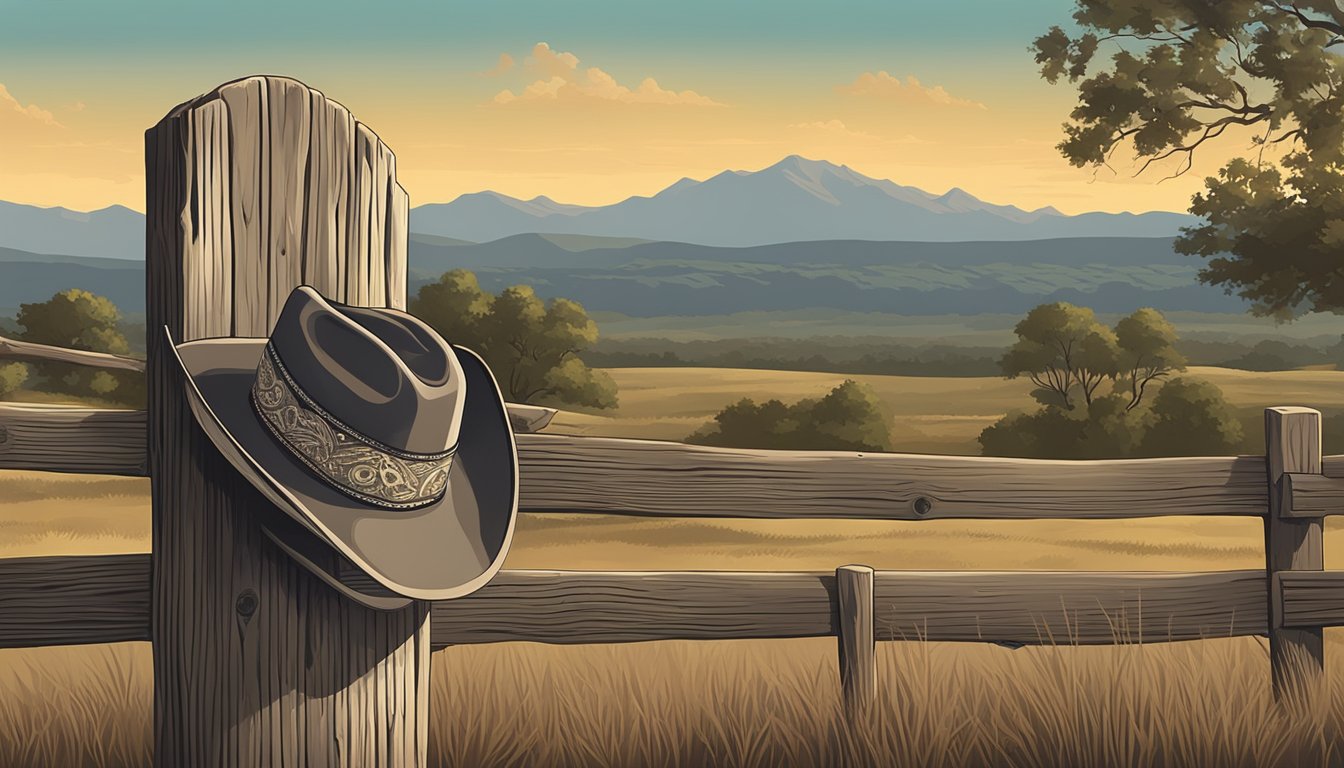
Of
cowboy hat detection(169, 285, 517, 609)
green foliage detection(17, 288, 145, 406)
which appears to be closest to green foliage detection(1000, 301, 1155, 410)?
green foliage detection(17, 288, 145, 406)

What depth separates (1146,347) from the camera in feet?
86.3

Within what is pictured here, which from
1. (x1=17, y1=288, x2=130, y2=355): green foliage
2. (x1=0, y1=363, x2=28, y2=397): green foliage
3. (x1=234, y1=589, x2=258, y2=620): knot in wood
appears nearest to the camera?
(x1=234, y1=589, x2=258, y2=620): knot in wood

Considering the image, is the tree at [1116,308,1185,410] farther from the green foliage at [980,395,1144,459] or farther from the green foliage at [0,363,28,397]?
the green foliage at [0,363,28,397]

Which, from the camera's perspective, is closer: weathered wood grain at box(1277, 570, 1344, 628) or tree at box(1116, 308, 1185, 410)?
weathered wood grain at box(1277, 570, 1344, 628)

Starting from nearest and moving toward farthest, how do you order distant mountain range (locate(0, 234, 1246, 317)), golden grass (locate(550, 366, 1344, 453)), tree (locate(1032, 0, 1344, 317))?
1. tree (locate(1032, 0, 1344, 317))
2. golden grass (locate(550, 366, 1344, 453))
3. distant mountain range (locate(0, 234, 1246, 317))

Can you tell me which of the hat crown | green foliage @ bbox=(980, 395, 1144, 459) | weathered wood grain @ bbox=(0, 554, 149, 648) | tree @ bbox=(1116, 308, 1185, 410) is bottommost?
green foliage @ bbox=(980, 395, 1144, 459)

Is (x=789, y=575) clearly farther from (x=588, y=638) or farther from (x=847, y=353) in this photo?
(x=847, y=353)

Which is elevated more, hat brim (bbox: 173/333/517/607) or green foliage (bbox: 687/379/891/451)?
hat brim (bbox: 173/333/517/607)

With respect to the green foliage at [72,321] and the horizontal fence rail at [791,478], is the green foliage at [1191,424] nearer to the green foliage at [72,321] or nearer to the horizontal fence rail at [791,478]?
the horizontal fence rail at [791,478]

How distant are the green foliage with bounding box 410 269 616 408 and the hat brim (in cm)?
2113

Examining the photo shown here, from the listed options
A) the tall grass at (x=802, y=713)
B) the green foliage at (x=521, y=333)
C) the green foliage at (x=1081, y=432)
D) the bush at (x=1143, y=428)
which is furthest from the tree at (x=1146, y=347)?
the tall grass at (x=802, y=713)

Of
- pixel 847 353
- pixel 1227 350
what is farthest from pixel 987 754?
pixel 847 353

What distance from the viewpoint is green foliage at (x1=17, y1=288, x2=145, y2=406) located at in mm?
30438

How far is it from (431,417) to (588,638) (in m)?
1.57
